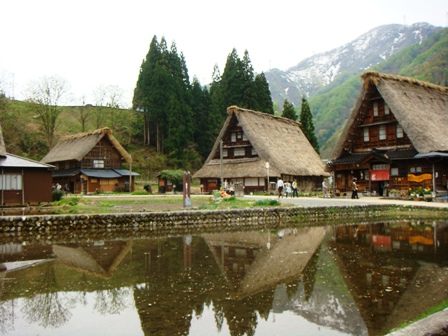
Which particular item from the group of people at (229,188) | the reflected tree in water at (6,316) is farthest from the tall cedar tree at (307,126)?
the reflected tree in water at (6,316)

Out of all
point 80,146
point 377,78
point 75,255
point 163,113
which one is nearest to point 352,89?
point 163,113

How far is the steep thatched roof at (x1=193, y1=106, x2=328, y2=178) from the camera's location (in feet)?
104

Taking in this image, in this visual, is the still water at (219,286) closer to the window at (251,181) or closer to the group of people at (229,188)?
the group of people at (229,188)

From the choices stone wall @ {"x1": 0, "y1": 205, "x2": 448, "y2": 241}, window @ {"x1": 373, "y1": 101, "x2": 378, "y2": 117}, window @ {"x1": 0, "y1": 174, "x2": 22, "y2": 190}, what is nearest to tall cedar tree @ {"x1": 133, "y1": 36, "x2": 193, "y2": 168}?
window @ {"x1": 373, "y1": 101, "x2": 378, "y2": 117}

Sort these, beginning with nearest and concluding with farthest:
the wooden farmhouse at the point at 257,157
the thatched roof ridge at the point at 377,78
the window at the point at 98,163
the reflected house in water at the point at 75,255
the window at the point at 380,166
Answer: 1. the reflected house in water at the point at 75,255
2. the window at the point at 380,166
3. the thatched roof ridge at the point at 377,78
4. the wooden farmhouse at the point at 257,157
5. the window at the point at 98,163

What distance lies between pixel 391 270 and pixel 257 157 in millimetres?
26328

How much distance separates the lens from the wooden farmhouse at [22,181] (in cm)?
1964

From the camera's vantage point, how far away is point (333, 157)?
29359 millimetres

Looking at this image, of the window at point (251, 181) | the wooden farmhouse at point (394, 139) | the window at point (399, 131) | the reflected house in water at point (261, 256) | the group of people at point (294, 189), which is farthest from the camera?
the window at point (251, 181)

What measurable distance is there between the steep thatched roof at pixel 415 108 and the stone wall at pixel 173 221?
7785mm

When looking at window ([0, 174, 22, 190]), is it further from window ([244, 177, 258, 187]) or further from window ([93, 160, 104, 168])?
window ([93, 160, 104, 168])

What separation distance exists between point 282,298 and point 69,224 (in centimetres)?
978

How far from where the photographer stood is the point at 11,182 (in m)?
19.9

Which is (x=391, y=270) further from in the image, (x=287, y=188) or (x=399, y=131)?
(x=399, y=131)
